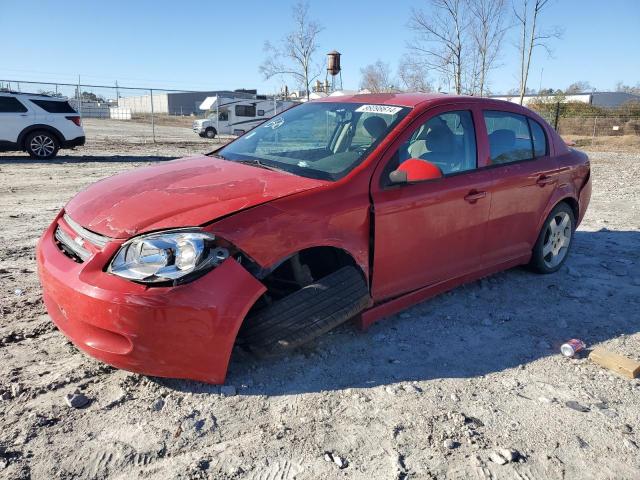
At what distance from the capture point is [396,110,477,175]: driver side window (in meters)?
3.77

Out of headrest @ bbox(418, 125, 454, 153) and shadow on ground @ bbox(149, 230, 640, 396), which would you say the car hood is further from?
headrest @ bbox(418, 125, 454, 153)

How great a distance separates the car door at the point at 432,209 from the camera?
11.1 feet

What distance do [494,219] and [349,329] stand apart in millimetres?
1530

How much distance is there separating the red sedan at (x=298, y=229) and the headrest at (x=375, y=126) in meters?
0.01

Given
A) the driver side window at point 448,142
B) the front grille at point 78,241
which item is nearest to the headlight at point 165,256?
the front grille at point 78,241

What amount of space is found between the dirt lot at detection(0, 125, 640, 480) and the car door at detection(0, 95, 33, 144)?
36.3 ft

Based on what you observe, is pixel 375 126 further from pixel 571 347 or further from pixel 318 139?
pixel 571 347

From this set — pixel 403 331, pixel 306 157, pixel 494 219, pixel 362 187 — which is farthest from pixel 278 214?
pixel 494 219

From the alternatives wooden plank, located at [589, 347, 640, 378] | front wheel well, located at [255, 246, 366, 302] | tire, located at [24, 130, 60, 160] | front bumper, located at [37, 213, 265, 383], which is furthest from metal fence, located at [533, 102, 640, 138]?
front bumper, located at [37, 213, 265, 383]

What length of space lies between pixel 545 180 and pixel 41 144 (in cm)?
1357

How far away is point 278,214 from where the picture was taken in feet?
9.36

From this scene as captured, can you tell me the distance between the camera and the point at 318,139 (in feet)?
12.7

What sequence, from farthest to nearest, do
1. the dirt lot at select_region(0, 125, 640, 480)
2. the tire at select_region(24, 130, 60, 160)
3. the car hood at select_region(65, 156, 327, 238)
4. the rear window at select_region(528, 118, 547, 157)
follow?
the tire at select_region(24, 130, 60, 160) < the rear window at select_region(528, 118, 547, 157) < the car hood at select_region(65, 156, 327, 238) < the dirt lot at select_region(0, 125, 640, 480)

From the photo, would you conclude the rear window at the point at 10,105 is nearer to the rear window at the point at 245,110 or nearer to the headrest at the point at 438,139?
the headrest at the point at 438,139
